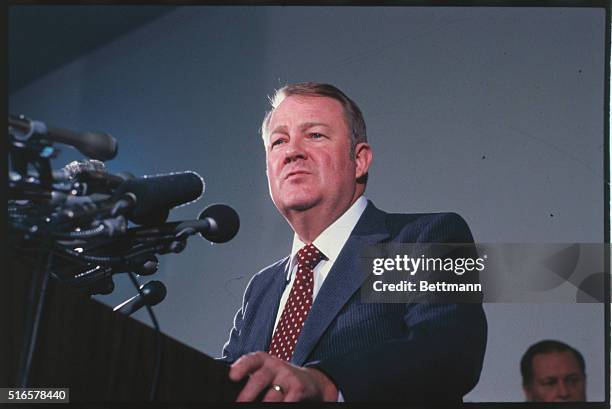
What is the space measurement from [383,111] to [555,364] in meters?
0.82

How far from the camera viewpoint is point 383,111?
240 centimetres

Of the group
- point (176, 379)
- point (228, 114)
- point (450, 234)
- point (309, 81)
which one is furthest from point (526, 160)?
point (176, 379)

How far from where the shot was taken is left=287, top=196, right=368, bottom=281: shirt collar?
233 cm

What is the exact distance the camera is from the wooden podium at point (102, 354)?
66.5 inches

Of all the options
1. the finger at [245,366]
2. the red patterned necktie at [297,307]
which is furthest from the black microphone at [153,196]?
the finger at [245,366]

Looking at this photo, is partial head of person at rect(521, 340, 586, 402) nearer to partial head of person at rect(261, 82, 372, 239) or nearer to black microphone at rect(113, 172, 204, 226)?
partial head of person at rect(261, 82, 372, 239)

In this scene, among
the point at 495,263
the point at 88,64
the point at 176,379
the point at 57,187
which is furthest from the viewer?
the point at 88,64

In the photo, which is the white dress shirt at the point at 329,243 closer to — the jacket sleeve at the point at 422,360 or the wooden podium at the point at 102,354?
the jacket sleeve at the point at 422,360

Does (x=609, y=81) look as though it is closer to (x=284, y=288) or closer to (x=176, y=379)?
(x=284, y=288)

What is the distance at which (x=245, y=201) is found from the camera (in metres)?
2.37

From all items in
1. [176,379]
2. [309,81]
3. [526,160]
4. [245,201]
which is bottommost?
[176,379]

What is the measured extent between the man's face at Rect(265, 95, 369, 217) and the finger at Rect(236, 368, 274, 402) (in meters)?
0.61

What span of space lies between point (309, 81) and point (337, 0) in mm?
250

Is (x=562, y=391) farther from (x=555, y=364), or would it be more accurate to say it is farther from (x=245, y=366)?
(x=245, y=366)
